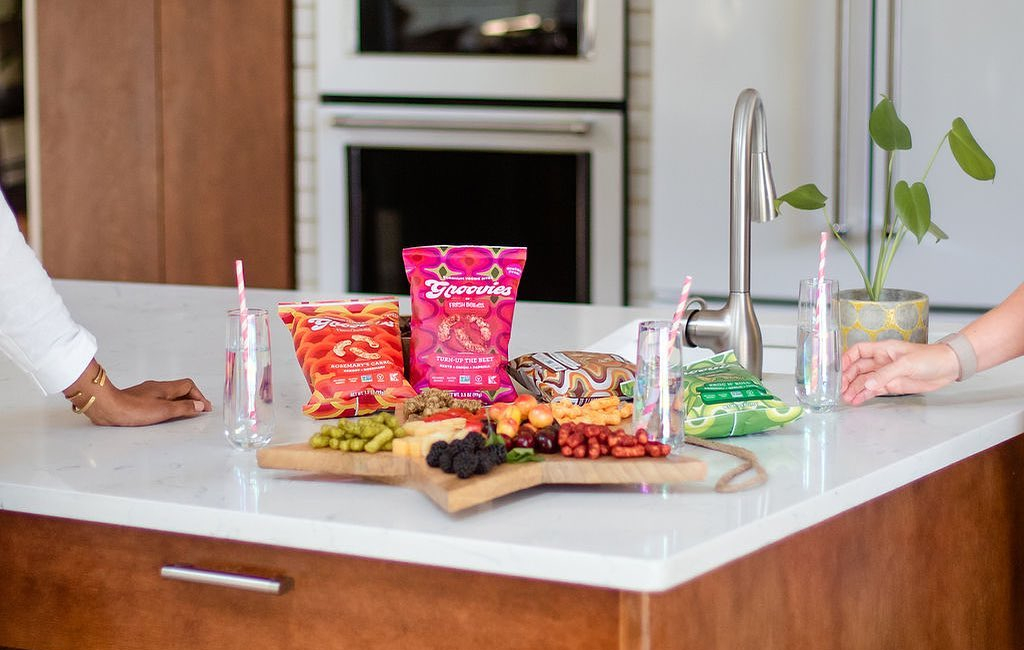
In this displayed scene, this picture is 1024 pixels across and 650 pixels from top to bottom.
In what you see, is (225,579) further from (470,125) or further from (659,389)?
(470,125)

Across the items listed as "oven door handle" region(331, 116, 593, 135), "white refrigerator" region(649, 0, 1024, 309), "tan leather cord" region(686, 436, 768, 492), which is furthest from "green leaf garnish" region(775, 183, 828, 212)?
"oven door handle" region(331, 116, 593, 135)

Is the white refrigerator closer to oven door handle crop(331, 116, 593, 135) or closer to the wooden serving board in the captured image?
oven door handle crop(331, 116, 593, 135)

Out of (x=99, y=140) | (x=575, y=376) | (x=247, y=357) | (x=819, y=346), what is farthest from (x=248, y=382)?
(x=99, y=140)

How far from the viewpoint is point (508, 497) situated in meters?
1.25

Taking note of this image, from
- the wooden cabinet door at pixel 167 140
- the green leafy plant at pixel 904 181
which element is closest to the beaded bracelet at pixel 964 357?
the green leafy plant at pixel 904 181

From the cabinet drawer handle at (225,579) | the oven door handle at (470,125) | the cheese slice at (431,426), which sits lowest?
the cabinet drawer handle at (225,579)

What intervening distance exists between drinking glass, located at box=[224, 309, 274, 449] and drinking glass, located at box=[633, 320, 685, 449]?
1.36 feet

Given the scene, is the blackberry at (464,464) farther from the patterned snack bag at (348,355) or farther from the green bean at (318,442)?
the patterned snack bag at (348,355)

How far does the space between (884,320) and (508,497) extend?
0.72 metres

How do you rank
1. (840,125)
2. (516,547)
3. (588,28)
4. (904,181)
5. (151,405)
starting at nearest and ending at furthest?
(516,547), (151,405), (904,181), (840,125), (588,28)

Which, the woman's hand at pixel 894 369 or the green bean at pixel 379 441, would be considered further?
the woman's hand at pixel 894 369

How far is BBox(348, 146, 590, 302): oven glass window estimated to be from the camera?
3766mm

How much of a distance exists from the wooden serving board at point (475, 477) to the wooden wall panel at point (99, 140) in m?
2.95

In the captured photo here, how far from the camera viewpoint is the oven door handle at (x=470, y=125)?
11.9ft
